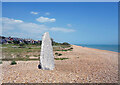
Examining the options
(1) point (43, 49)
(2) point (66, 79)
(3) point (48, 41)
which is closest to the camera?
(2) point (66, 79)

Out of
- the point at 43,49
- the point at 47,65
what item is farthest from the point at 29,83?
the point at 43,49

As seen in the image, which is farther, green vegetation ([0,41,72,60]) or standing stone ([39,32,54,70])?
green vegetation ([0,41,72,60])

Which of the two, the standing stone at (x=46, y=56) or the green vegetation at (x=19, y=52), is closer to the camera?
the standing stone at (x=46, y=56)

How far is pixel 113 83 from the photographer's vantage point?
5.96 m

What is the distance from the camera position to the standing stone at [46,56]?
26.1ft

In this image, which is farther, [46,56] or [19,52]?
[19,52]

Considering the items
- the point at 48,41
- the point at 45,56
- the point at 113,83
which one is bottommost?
the point at 113,83

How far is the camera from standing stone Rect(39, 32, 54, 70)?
797cm

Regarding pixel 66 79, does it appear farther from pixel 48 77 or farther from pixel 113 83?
pixel 113 83

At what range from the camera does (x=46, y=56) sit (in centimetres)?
854

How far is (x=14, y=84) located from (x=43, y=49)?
3791 mm

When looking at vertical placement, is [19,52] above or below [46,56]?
below

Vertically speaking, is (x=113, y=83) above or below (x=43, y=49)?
below

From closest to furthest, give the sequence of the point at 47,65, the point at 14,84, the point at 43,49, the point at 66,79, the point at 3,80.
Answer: the point at 14,84, the point at 3,80, the point at 66,79, the point at 47,65, the point at 43,49
